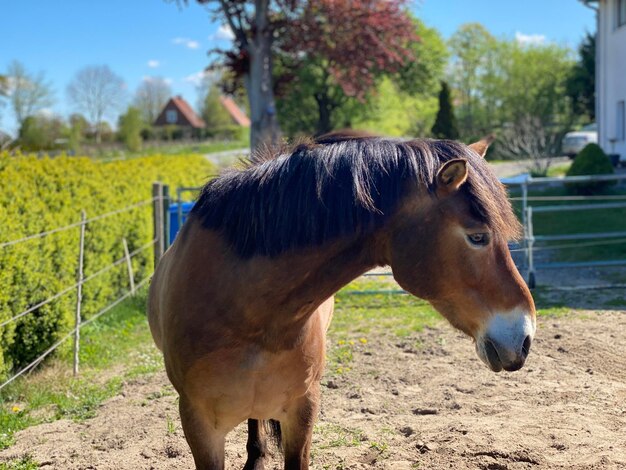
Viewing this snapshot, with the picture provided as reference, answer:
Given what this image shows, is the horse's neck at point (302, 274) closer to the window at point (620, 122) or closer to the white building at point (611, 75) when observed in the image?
the white building at point (611, 75)

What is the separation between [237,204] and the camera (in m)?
2.27

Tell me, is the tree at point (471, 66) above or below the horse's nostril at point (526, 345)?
above

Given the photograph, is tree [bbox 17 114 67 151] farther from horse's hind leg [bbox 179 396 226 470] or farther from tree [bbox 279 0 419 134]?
horse's hind leg [bbox 179 396 226 470]

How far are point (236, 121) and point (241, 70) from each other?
4932cm

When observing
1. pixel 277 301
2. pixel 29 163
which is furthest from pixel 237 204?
pixel 29 163

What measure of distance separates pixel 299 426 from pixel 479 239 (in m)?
1.23

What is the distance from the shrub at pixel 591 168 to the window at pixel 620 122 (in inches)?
187

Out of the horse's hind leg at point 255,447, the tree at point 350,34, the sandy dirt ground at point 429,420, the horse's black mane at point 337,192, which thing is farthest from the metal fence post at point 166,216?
the tree at point 350,34

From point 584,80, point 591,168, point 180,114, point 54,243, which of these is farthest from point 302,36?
point 180,114

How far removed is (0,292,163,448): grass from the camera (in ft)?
14.5

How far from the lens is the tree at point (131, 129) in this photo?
40406mm

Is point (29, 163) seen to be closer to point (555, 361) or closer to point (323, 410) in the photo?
point (323, 410)

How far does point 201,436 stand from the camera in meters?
2.51

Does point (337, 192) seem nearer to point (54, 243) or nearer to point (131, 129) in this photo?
point (54, 243)
